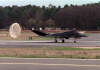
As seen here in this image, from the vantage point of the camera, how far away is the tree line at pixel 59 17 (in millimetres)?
102625

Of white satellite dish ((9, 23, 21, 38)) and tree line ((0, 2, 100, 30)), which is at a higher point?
tree line ((0, 2, 100, 30))

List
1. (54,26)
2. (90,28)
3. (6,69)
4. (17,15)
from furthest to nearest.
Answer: (17,15), (54,26), (90,28), (6,69)

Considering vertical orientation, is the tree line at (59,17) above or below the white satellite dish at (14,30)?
above

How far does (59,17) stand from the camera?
117 metres

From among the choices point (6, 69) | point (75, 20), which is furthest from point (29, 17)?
point (6, 69)

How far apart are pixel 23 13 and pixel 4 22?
15.9 metres

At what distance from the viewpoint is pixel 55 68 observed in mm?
9367

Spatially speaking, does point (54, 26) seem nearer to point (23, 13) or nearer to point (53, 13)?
point (53, 13)

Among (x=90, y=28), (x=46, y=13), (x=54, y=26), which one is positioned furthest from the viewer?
(x=46, y=13)

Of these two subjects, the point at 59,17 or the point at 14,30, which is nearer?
the point at 14,30

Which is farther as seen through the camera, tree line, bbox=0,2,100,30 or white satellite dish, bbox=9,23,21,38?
tree line, bbox=0,2,100,30

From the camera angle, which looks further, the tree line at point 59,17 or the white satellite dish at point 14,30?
the tree line at point 59,17

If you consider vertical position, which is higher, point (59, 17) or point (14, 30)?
point (59, 17)

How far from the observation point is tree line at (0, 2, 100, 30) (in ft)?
337
